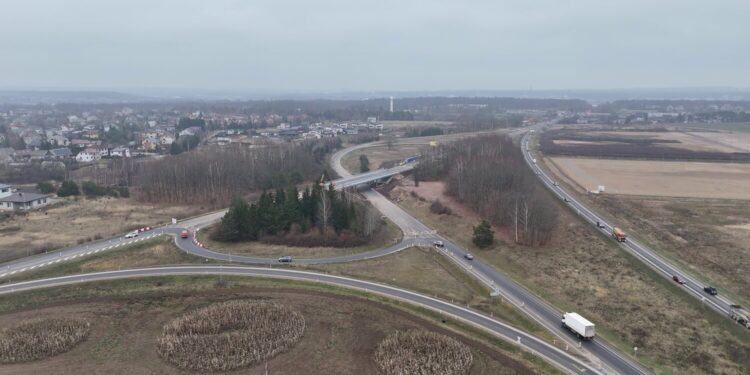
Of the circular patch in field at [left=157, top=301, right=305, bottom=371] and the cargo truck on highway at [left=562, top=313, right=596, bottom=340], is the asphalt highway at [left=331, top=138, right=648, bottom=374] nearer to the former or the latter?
the cargo truck on highway at [left=562, top=313, right=596, bottom=340]

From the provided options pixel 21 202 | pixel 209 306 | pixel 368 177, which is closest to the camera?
pixel 209 306

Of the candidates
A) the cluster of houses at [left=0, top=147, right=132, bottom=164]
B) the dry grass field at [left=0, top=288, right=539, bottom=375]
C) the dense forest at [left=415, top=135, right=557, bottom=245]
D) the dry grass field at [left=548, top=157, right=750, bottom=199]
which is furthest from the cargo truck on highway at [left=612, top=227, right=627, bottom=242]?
the cluster of houses at [left=0, top=147, right=132, bottom=164]

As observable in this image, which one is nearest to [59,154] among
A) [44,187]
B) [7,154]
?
[7,154]

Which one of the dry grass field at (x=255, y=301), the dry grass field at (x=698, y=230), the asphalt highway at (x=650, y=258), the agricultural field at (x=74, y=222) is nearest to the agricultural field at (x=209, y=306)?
the dry grass field at (x=255, y=301)

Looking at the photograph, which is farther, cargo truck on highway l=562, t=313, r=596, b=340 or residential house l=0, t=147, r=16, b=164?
residential house l=0, t=147, r=16, b=164

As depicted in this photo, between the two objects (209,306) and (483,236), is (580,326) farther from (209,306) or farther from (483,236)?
(209,306)

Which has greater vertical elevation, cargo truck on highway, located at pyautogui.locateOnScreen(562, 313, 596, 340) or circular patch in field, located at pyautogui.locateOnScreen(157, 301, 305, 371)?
cargo truck on highway, located at pyautogui.locateOnScreen(562, 313, 596, 340)

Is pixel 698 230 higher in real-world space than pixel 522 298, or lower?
higher
